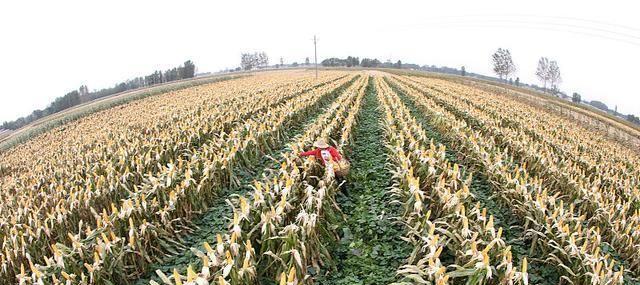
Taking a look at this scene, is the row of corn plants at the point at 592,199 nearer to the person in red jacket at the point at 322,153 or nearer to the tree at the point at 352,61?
the person in red jacket at the point at 322,153

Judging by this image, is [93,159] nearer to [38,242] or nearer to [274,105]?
[38,242]

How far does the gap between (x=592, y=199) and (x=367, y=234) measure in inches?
189

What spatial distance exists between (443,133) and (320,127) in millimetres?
5506

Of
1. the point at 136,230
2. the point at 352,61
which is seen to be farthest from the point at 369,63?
the point at 136,230

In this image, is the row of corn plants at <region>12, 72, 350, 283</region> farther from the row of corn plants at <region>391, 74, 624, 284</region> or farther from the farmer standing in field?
the row of corn plants at <region>391, 74, 624, 284</region>

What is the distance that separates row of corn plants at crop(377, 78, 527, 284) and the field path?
0.32 m

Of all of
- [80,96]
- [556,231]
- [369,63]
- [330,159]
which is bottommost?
[556,231]

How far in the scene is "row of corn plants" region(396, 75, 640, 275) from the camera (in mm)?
5737

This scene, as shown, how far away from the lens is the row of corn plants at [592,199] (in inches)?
226

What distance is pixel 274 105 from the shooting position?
64.4 ft

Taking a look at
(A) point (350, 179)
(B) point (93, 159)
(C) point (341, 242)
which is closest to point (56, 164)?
(B) point (93, 159)

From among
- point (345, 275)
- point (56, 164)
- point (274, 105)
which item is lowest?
point (345, 275)

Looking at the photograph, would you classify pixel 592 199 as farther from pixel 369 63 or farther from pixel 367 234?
pixel 369 63

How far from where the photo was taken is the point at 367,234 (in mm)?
6211
